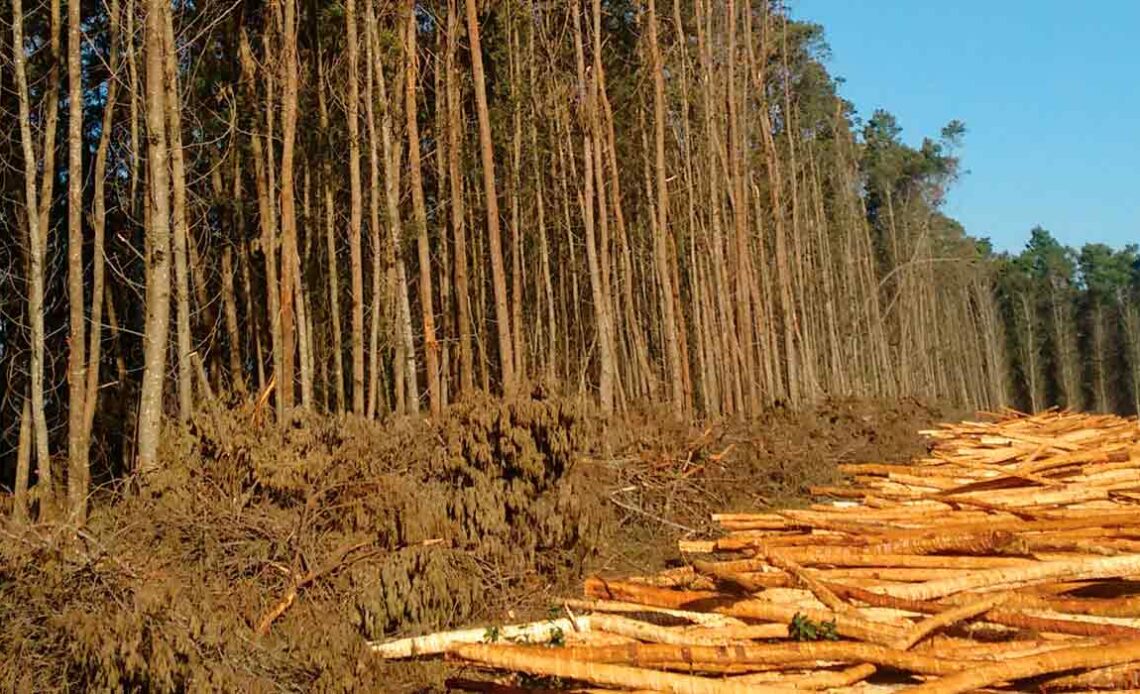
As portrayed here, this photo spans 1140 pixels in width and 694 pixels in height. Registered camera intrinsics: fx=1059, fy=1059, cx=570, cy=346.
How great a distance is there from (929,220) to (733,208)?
33.8 metres

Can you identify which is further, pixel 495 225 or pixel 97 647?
pixel 495 225

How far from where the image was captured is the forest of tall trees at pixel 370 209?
1019cm

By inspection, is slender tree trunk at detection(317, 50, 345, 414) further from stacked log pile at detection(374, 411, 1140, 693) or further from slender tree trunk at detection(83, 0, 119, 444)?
stacked log pile at detection(374, 411, 1140, 693)

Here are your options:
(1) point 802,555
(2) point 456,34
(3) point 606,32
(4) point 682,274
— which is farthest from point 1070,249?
(1) point 802,555

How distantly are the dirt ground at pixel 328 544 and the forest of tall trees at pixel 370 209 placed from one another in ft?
2.57

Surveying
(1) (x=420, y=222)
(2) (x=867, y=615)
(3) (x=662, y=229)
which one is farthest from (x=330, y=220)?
(2) (x=867, y=615)

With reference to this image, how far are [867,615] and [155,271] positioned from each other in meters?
5.61

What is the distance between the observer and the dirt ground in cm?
437

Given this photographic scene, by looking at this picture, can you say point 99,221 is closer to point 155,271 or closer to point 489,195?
point 155,271

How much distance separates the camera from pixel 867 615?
14.7 ft

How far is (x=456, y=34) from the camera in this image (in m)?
16.8

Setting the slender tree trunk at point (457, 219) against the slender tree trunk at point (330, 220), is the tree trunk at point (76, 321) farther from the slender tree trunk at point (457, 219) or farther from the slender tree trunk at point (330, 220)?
the slender tree trunk at point (330, 220)

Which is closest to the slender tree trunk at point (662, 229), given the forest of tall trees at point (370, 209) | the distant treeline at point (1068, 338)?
the forest of tall trees at point (370, 209)

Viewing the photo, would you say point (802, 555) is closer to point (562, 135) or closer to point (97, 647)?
point (97, 647)
